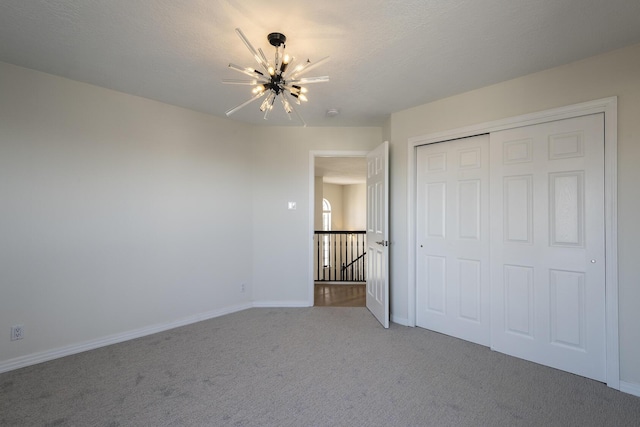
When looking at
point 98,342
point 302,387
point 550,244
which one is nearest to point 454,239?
point 550,244

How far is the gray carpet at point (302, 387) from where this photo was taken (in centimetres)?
196

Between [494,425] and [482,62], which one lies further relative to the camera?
[482,62]

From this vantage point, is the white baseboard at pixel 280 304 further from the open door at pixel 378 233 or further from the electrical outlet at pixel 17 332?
the electrical outlet at pixel 17 332

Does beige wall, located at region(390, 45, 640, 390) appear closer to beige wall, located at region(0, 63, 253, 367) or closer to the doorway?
the doorway

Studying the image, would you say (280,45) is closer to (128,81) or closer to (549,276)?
(128,81)

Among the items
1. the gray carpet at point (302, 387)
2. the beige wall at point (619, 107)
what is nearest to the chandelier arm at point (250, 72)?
the beige wall at point (619, 107)

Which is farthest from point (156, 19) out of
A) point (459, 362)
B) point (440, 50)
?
point (459, 362)

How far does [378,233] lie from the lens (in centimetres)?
387

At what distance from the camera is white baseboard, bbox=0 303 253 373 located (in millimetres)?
2600

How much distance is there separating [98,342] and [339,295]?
10.6 ft

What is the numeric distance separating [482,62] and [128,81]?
126 inches

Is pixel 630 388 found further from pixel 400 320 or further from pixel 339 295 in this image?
pixel 339 295

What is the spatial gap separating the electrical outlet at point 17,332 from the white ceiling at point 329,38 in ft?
7.32

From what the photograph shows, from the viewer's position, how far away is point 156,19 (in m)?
2.01
